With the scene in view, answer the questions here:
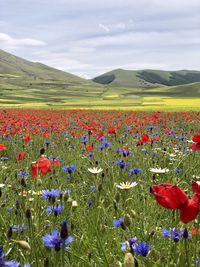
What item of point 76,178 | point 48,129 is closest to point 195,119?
point 48,129

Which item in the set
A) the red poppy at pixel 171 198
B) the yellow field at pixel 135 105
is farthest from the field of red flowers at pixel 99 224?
the yellow field at pixel 135 105

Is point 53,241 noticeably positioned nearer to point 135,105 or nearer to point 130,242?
point 130,242

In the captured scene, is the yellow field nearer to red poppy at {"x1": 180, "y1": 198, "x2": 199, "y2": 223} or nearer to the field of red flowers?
the field of red flowers

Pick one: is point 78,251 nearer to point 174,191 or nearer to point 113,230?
point 113,230

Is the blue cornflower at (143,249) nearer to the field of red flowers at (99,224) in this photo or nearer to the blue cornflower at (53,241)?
the field of red flowers at (99,224)

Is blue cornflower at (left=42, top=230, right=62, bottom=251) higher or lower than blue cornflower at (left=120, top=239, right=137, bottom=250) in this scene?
higher

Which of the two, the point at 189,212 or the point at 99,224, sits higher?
the point at 189,212

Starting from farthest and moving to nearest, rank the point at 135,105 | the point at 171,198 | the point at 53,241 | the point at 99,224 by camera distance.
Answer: the point at 135,105 → the point at 99,224 → the point at 53,241 → the point at 171,198

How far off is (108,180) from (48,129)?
5680mm

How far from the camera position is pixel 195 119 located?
14.5 meters

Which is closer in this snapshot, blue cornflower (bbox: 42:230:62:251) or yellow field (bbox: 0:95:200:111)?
blue cornflower (bbox: 42:230:62:251)

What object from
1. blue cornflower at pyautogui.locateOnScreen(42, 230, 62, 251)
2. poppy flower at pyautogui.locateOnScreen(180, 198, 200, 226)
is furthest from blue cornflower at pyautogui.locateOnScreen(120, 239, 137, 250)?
poppy flower at pyautogui.locateOnScreen(180, 198, 200, 226)

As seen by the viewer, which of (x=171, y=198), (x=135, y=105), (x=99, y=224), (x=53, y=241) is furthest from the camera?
(x=135, y=105)

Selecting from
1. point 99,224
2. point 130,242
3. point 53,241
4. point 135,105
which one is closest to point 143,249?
point 130,242
